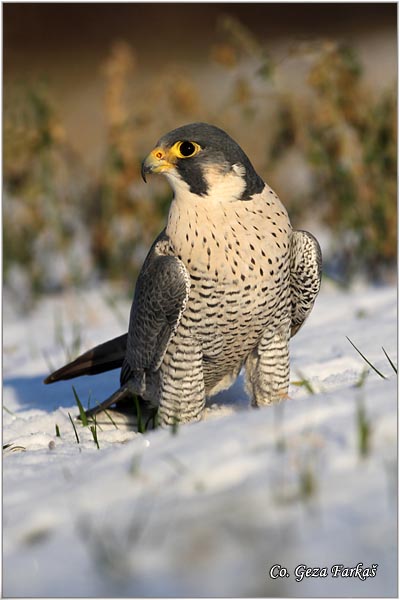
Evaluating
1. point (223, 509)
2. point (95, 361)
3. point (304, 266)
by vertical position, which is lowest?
point (95, 361)

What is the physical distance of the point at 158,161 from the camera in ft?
9.67

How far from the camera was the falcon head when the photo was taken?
2920mm

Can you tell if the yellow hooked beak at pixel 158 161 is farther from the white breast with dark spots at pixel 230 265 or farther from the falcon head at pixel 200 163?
the white breast with dark spots at pixel 230 265

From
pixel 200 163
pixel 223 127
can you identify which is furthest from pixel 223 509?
pixel 223 127

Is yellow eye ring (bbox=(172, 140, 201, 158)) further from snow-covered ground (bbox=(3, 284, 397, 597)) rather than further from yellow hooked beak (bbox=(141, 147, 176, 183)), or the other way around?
snow-covered ground (bbox=(3, 284, 397, 597))

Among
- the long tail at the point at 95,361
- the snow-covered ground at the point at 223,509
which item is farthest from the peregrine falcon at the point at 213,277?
the snow-covered ground at the point at 223,509

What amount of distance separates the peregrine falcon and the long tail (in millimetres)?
462

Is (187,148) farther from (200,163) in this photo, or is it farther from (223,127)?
(223,127)

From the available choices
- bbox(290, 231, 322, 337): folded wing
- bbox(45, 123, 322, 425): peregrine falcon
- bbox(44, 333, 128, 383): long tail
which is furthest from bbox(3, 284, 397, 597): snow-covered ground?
bbox(44, 333, 128, 383): long tail

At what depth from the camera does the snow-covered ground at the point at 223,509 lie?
1.51 metres

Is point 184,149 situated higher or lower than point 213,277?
higher

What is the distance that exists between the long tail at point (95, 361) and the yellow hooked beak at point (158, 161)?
1015mm

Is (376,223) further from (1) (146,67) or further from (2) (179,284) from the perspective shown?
(1) (146,67)

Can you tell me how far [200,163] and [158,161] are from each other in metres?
0.16
